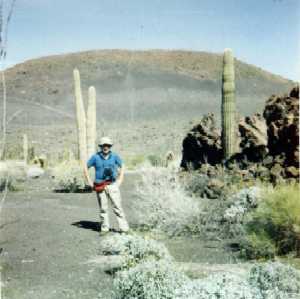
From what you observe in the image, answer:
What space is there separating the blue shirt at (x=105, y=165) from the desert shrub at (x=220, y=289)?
5.36 metres

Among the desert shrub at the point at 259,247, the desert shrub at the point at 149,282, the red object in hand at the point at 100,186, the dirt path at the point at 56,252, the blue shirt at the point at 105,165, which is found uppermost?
the blue shirt at the point at 105,165

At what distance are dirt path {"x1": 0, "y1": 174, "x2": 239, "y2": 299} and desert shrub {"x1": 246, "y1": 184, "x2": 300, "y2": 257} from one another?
657 millimetres

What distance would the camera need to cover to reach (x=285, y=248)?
29.1 feet

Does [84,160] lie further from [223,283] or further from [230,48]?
[223,283]

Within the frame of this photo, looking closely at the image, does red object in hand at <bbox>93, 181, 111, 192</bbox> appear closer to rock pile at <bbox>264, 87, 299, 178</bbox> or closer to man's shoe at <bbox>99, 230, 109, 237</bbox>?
man's shoe at <bbox>99, 230, 109, 237</bbox>

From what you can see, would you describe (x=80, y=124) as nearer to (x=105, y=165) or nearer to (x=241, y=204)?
(x=105, y=165)

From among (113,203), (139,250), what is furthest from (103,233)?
(139,250)

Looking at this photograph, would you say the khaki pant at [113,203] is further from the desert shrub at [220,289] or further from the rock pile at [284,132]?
the desert shrub at [220,289]

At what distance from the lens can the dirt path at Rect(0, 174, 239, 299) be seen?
7.31 metres

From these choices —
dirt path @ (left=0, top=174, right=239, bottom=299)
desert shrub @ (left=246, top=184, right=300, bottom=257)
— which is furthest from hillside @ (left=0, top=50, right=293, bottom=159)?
desert shrub @ (left=246, top=184, right=300, bottom=257)

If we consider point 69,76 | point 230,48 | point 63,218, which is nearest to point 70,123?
point 69,76

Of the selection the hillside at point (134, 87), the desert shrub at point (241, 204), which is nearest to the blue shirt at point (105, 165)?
the desert shrub at point (241, 204)

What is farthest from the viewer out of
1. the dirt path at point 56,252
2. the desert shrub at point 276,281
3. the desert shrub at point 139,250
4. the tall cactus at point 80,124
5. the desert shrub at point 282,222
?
the tall cactus at point 80,124

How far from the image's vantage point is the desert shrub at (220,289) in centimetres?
534
